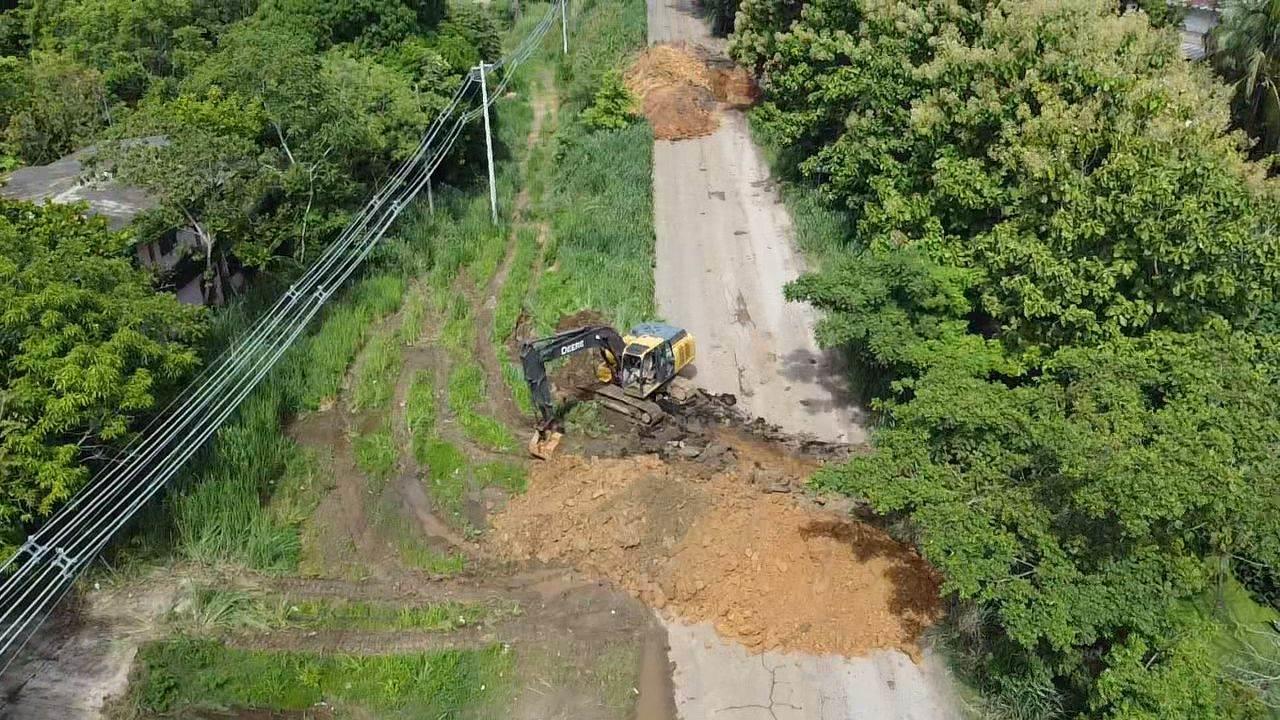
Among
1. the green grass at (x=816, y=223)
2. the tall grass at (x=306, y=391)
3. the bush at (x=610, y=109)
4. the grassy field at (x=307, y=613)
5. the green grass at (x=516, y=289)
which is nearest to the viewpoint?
the grassy field at (x=307, y=613)

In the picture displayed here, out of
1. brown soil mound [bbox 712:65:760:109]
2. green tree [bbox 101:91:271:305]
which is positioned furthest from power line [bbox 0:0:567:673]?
brown soil mound [bbox 712:65:760:109]

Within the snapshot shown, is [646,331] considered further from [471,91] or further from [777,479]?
[471,91]

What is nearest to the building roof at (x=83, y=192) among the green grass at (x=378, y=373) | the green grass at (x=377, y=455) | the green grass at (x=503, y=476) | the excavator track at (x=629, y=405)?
the green grass at (x=378, y=373)

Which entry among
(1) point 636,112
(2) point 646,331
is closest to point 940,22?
(2) point 646,331

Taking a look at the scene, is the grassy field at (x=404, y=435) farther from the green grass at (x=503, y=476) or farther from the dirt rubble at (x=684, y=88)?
the dirt rubble at (x=684, y=88)


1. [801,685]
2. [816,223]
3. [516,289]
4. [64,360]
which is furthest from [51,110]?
[801,685]

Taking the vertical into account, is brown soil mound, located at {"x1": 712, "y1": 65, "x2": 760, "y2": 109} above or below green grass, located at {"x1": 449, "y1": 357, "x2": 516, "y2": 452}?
above

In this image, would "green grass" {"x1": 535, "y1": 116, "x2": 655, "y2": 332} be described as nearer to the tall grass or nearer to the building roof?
the tall grass

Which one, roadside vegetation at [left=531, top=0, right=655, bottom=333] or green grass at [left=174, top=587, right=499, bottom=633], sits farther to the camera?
roadside vegetation at [left=531, top=0, right=655, bottom=333]
